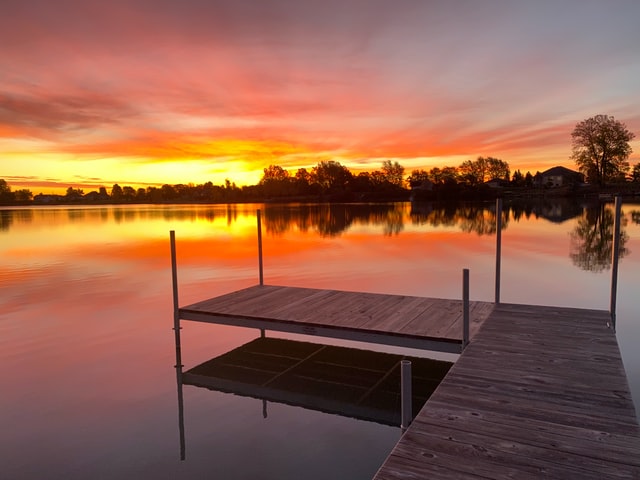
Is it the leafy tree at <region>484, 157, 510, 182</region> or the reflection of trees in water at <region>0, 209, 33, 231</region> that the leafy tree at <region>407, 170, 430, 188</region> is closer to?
the leafy tree at <region>484, 157, 510, 182</region>

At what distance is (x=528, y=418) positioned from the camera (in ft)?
12.0

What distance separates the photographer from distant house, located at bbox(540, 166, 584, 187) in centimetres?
11320

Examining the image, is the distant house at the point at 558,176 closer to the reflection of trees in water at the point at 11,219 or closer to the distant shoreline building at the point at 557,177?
the distant shoreline building at the point at 557,177

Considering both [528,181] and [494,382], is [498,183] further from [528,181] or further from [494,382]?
[494,382]

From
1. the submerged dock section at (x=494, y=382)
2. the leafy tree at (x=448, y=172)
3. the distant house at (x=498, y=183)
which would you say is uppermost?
the leafy tree at (x=448, y=172)

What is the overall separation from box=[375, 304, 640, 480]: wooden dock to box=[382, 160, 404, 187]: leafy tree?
433ft

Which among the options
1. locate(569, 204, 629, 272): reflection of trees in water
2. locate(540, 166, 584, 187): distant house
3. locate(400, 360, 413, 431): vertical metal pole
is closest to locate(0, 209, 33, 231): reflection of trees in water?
locate(569, 204, 629, 272): reflection of trees in water

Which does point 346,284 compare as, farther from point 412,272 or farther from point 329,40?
point 329,40

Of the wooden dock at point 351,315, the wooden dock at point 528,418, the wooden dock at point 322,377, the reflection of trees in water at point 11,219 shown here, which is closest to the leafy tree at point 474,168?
the reflection of trees in water at point 11,219

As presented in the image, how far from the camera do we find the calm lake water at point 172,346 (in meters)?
5.12

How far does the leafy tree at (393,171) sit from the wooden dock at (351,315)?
5072 inches

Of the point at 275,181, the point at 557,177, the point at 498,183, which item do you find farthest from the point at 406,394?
the point at 557,177

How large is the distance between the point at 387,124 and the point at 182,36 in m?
22.7

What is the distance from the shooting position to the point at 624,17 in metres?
20.1
